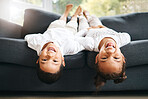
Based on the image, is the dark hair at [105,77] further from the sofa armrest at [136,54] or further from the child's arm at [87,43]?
the child's arm at [87,43]

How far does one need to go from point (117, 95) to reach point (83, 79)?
1.09 feet

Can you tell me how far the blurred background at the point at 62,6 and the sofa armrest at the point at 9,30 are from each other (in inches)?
24.7

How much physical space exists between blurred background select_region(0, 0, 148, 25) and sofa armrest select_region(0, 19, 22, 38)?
63 cm

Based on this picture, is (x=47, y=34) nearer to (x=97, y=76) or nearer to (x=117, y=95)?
(x=97, y=76)

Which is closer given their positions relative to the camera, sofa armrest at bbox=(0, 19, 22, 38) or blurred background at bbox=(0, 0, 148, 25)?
sofa armrest at bbox=(0, 19, 22, 38)

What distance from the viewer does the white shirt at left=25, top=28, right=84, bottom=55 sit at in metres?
1.25

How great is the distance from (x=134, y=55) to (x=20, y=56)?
3.05 ft

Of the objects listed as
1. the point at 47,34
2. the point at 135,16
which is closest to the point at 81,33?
the point at 47,34

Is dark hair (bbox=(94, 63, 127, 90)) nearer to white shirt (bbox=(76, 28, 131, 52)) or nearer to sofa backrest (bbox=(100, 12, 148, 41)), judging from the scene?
white shirt (bbox=(76, 28, 131, 52))

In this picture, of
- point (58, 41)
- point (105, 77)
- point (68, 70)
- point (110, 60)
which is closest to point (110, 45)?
point (110, 60)

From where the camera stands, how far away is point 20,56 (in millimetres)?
1167

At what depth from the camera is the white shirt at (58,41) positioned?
1.25 metres

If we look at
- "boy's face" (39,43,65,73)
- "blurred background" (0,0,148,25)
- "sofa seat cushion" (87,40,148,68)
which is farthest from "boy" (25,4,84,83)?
"blurred background" (0,0,148,25)

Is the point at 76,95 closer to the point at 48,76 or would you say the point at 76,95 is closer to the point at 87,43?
the point at 48,76
